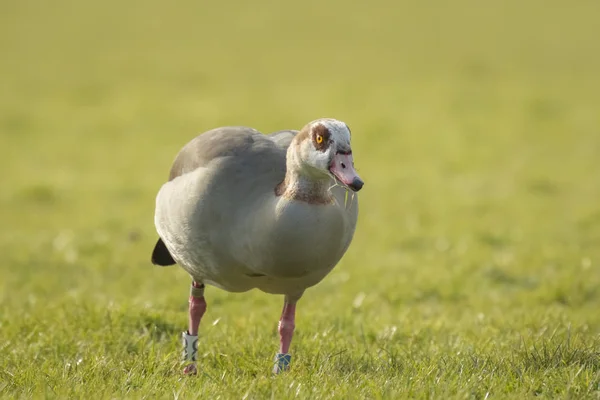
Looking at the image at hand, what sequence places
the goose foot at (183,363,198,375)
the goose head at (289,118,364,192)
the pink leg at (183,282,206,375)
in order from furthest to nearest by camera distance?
the pink leg at (183,282,206,375) < the goose foot at (183,363,198,375) < the goose head at (289,118,364,192)

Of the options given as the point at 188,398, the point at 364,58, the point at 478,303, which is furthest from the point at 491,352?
the point at 364,58

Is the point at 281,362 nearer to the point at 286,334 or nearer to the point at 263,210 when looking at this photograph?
the point at 286,334

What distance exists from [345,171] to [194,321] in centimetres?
198

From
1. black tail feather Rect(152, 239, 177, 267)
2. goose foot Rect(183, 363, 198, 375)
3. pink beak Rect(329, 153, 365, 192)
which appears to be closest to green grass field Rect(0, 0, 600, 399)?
goose foot Rect(183, 363, 198, 375)

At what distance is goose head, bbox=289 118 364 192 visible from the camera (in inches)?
179

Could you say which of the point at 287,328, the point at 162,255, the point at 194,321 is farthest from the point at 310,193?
the point at 162,255

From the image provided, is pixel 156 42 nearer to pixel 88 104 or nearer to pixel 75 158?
pixel 88 104

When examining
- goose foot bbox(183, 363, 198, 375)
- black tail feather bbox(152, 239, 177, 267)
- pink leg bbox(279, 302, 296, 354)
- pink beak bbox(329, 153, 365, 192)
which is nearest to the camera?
pink beak bbox(329, 153, 365, 192)

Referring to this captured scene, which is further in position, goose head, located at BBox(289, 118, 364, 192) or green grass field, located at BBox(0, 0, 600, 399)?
green grass field, located at BBox(0, 0, 600, 399)

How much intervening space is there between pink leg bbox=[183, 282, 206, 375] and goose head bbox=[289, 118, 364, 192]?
159 cm

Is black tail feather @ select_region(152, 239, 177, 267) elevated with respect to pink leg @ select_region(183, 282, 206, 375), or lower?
elevated

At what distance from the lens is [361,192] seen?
15.0 m

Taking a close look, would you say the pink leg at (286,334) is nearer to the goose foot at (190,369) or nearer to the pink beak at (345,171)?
the goose foot at (190,369)

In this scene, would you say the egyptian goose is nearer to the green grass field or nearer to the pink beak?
the pink beak
